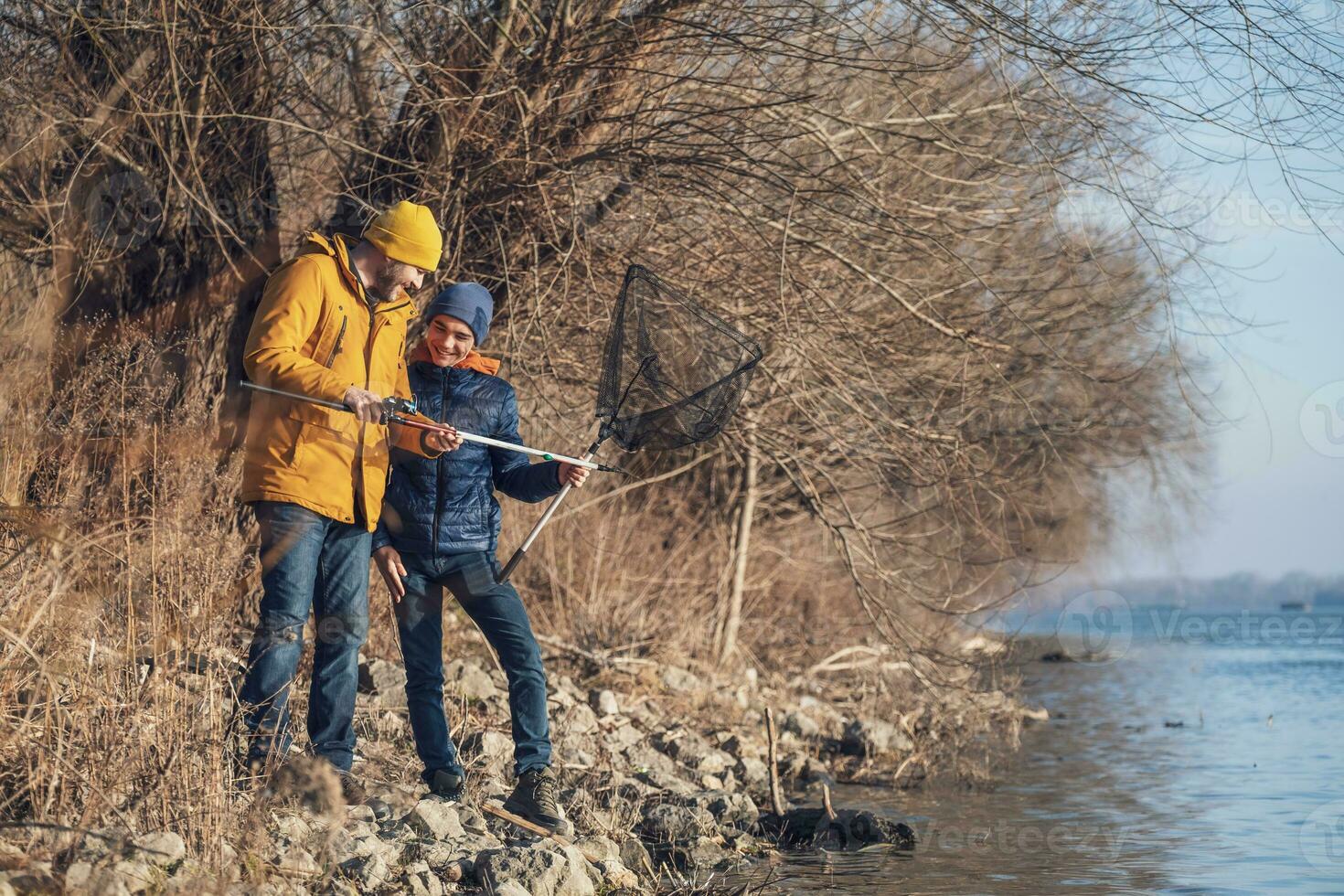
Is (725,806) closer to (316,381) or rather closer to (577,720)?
(577,720)

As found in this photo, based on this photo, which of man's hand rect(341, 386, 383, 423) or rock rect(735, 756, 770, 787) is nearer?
man's hand rect(341, 386, 383, 423)

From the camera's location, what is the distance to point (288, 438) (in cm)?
475

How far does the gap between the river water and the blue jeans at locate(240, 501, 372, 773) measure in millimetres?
2145

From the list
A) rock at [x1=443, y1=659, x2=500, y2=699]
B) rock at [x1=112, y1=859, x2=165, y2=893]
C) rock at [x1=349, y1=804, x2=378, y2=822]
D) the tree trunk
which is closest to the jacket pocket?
rock at [x1=349, y1=804, x2=378, y2=822]

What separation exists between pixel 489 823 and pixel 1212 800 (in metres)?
5.48

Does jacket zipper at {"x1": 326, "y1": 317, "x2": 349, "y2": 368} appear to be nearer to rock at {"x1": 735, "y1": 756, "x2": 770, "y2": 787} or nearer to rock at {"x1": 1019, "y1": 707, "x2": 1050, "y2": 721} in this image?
rock at {"x1": 735, "y1": 756, "x2": 770, "y2": 787}

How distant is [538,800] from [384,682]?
217 cm

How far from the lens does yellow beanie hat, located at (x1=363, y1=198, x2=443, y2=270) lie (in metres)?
4.96

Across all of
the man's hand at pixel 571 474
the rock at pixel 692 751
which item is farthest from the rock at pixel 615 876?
the rock at pixel 692 751

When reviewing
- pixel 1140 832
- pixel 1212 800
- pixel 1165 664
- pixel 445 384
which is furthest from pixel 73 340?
pixel 1165 664

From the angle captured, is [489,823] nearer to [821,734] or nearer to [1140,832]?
[1140,832]

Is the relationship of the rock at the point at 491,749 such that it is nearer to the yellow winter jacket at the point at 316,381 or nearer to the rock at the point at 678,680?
the yellow winter jacket at the point at 316,381

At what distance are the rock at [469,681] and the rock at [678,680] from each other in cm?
238

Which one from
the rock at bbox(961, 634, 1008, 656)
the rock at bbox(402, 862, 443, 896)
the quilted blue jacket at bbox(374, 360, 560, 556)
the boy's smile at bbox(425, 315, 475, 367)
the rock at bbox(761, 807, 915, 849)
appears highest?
the boy's smile at bbox(425, 315, 475, 367)
